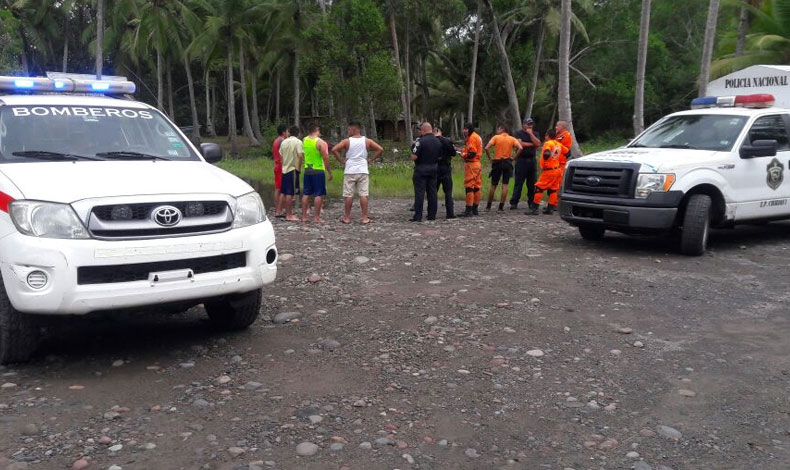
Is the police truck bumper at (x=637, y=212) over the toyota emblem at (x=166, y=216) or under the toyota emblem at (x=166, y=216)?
under

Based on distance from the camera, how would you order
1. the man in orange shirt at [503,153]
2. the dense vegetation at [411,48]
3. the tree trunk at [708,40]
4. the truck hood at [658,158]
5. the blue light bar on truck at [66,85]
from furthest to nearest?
the dense vegetation at [411,48] → the tree trunk at [708,40] → the man in orange shirt at [503,153] → the truck hood at [658,158] → the blue light bar on truck at [66,85]

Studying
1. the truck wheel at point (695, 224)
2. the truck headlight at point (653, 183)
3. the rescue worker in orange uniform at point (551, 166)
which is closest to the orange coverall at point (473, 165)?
the rescue worker in orange uniform at point (551, 166)

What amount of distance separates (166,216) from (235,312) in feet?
4.06

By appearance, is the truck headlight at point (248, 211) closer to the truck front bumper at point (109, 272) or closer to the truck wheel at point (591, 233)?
the truck front bumper at point (109, 272)

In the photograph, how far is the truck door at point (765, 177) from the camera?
33.1 ft

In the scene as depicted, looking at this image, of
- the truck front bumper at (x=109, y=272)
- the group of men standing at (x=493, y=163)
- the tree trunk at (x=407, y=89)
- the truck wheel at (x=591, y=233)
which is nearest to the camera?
the truck front bumper at (x=109, y=272)

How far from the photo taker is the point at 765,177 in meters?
10.3

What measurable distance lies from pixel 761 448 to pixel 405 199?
14.8 meters

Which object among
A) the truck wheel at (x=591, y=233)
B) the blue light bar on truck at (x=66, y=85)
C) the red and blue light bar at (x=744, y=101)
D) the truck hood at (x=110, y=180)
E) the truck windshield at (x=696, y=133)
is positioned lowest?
the truck wheel at (x=591, y=233)

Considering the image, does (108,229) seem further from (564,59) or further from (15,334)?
(564,59)

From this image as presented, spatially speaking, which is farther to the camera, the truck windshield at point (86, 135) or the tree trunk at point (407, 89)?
the tree trunk at point (407, 89)

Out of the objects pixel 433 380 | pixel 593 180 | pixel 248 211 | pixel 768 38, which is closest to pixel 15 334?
pixel 248 211

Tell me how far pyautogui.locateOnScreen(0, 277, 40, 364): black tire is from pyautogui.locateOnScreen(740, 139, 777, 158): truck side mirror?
9017 mm

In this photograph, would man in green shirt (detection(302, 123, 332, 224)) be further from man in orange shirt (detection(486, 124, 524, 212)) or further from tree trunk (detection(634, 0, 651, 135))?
tree trunk (detection(634, 0, 651, 135))
